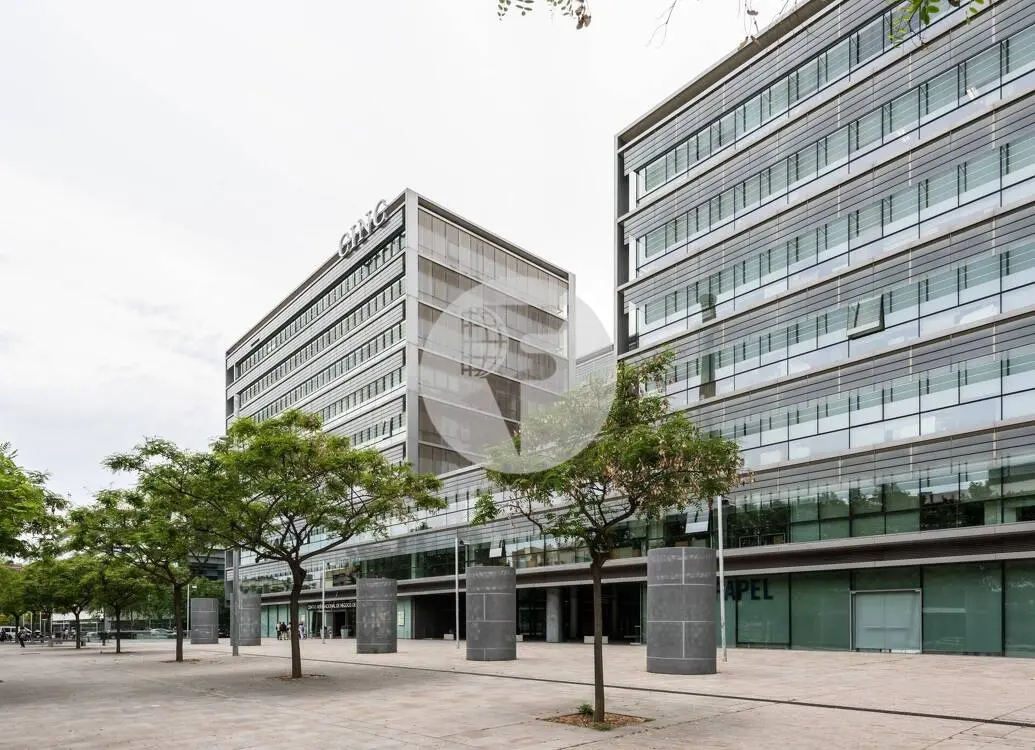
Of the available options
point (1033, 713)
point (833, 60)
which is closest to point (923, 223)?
point (833, 60)

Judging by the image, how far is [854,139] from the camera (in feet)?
135

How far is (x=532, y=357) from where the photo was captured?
85.8 meters

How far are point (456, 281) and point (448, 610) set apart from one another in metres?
27.4

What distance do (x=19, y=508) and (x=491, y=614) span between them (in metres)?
18.3

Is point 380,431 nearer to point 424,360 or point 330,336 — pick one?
point 424,360

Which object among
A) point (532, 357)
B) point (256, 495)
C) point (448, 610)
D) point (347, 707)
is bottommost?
point (448, 610)

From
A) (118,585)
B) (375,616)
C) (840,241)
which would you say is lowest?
(118,585)

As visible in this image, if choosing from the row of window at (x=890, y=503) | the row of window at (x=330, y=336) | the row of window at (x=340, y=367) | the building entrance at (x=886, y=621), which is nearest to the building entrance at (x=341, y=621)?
the row of window at (x=340, y=367)

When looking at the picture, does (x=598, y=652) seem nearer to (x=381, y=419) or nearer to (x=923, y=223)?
(x=923, y=223)

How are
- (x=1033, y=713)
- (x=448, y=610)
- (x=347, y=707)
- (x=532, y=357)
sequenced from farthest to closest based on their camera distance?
(x=532, y=357), (x=448, y=610), (x=347, y=707), (x=1033, y=713)

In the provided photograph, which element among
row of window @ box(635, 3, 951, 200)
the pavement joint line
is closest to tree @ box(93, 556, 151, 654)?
the pavement joint line

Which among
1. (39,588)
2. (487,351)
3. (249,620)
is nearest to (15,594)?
(39,588)

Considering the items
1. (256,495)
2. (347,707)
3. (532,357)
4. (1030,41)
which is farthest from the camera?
(532,357)

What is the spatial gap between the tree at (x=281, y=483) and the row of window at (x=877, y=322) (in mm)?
10254
